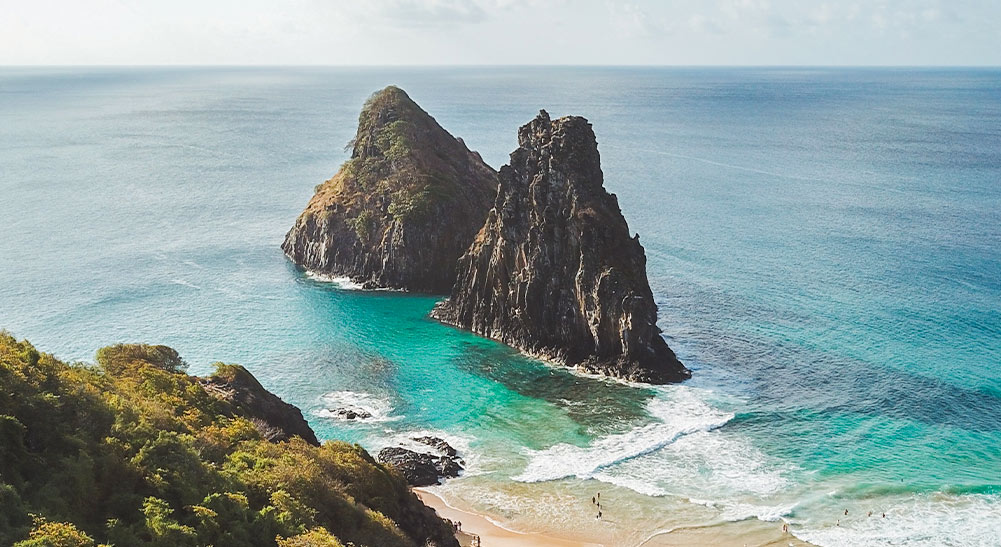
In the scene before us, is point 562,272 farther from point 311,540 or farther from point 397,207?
point 311,540

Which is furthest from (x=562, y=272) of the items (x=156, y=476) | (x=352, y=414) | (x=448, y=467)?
(x=156, y=476)

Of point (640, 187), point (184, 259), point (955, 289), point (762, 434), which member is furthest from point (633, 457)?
point (640, 187)

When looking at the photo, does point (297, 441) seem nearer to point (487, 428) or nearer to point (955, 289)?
point (487, 428)

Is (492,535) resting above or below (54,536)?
below

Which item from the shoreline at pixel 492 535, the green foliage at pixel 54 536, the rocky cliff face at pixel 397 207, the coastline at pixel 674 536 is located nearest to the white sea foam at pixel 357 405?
the shoreline at pixel 492 535

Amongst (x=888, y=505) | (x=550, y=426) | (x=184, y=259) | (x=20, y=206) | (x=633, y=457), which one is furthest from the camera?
(x=20, y=206)

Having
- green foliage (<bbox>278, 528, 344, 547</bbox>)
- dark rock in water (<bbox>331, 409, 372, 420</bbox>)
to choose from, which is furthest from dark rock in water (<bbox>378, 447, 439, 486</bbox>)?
green foliage (<bbox>278, 528, 344, 547</bbox>)
